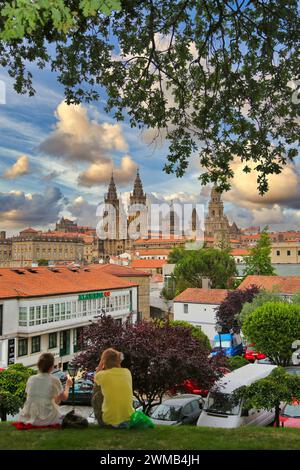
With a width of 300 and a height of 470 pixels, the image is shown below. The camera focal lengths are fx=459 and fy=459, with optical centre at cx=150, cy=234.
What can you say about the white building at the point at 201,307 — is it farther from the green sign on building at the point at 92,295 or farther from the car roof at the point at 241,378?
the car roof at the point at 241,378

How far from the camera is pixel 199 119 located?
478 inches

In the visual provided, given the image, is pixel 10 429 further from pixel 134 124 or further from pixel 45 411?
pixel 134 124

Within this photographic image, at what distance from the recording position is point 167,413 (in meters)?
15.1

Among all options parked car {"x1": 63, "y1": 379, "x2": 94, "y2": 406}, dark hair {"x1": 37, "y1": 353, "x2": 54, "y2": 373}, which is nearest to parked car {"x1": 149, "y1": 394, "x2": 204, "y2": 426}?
parked car {"x1": 63, "y1": 379, "x2": 94, "y2": 406}

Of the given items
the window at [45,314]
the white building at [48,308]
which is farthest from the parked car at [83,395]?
the window at [45,314]

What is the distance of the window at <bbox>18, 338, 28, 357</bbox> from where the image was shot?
3206cm

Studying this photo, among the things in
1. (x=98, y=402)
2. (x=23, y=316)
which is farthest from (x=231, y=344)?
(x=98, y=402)

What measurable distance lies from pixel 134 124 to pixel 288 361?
69.3 feet

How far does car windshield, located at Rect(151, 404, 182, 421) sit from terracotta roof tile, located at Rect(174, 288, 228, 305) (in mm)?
28722

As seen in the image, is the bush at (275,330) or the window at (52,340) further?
the window at (52,340)

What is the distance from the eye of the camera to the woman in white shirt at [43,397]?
7371 mm

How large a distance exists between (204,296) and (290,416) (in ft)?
99.0

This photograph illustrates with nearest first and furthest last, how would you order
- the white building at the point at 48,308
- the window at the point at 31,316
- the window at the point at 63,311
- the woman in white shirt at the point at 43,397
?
the woman in white shirt at the point at 43,397 → the white building at the point at 48,308 → the window at the point at 31,316 → the window at the point at 63,311
